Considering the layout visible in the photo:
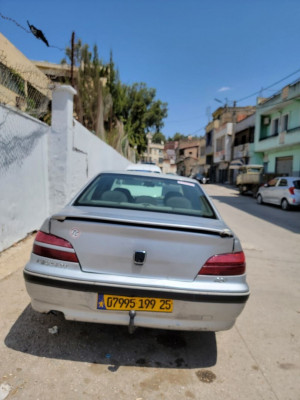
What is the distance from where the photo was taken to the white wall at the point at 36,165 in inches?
185

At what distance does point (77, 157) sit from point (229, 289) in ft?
20.2

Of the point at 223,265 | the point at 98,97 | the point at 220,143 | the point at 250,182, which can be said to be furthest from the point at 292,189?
the point at 220,143

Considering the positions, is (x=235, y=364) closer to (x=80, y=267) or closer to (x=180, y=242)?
(x=180, y=242)

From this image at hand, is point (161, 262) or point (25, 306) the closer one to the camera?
point (161, 262)

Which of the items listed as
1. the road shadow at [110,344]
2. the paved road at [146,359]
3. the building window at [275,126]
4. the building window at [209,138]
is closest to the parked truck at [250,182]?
the building window at [275,126]

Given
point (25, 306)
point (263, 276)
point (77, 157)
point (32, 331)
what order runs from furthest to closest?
point (77, 157) < point (263, 276) < point (25, 306) < point (32, 331)

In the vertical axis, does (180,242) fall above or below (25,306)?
above

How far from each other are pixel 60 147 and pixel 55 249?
15.6 ft

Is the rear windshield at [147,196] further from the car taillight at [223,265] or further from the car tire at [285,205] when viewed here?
the car tire at [285,205]

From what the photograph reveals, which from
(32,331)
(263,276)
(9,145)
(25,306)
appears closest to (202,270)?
(32,331)

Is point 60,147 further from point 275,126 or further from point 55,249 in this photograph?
point 275,126

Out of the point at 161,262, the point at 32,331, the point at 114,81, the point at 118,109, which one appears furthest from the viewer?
the point at 118,109

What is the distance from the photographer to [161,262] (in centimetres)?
212

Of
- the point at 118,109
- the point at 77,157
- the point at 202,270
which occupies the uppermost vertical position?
the point at 118,109
